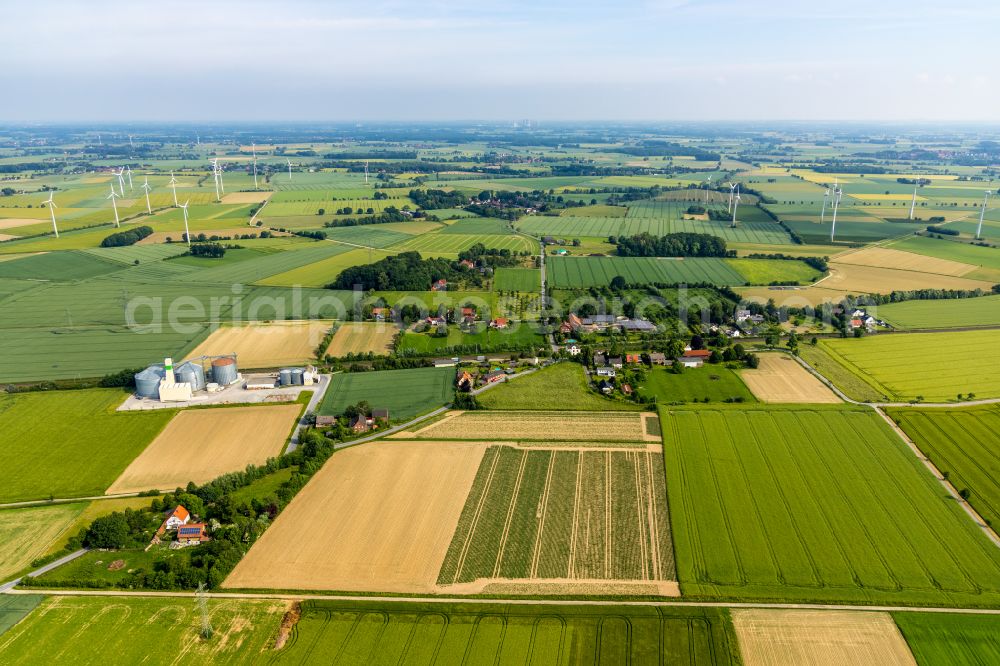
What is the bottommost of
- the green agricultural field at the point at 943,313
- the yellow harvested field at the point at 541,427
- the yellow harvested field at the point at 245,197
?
the yellow harvested field at the point at 541,427

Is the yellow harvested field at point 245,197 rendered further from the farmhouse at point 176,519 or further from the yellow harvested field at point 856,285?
the farmhouse at point 176,519

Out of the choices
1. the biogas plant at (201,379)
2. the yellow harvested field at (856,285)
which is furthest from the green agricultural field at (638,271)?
the biogas plant at (201,379)

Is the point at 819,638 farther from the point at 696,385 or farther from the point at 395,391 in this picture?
the point at 395,391

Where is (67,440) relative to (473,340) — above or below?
below

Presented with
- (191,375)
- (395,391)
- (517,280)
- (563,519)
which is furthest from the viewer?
(517,280)

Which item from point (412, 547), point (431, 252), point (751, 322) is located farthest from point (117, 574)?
point (431, 252)

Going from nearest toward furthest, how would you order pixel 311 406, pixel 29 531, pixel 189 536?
pixel 189 536, pixel 29 531, pixel 311 406

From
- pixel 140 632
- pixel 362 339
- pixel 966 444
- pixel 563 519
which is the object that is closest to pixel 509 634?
pixel 563 519
